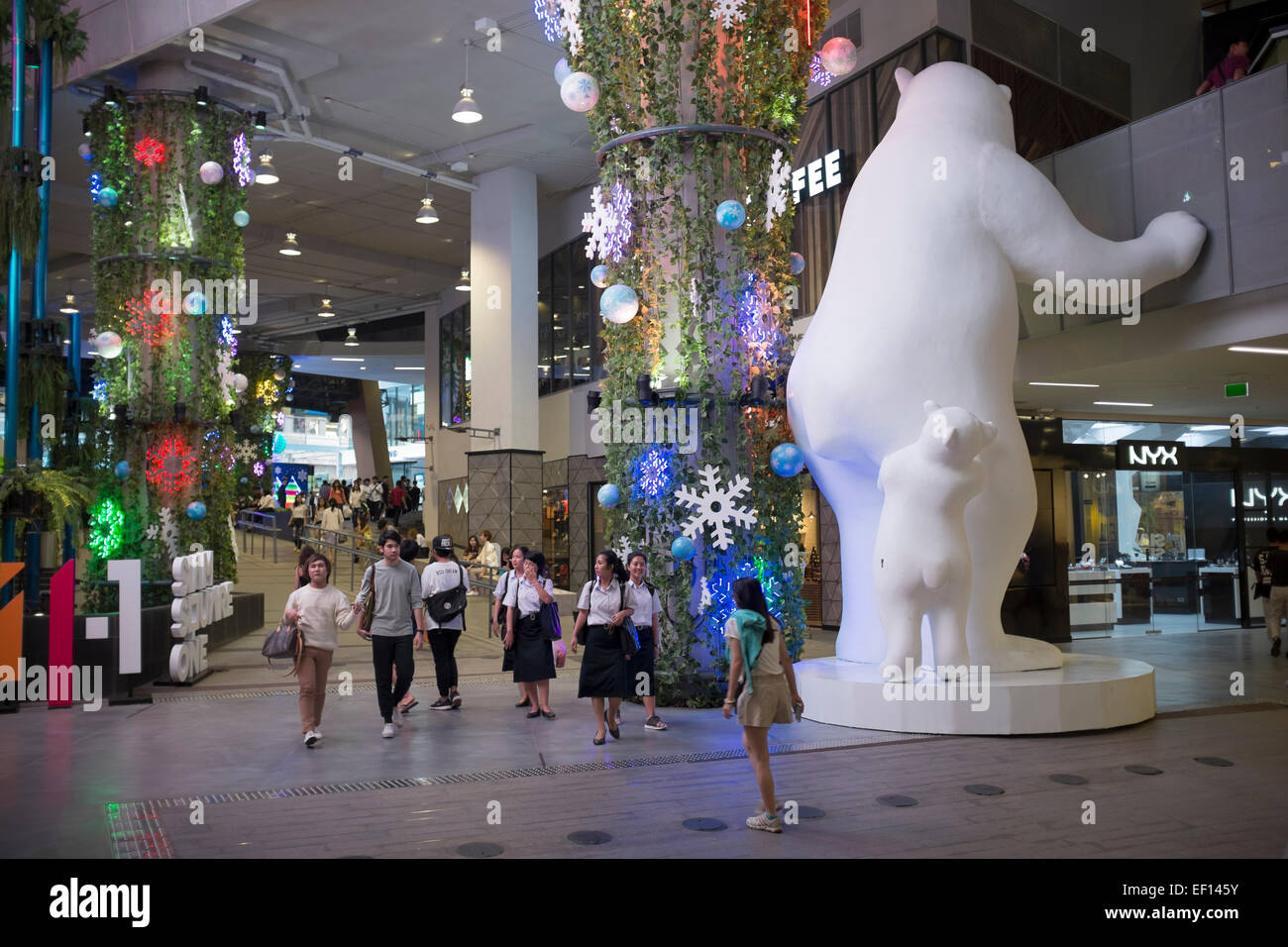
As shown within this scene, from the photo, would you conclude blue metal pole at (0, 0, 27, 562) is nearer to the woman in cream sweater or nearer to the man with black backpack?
the woman in cream sweater

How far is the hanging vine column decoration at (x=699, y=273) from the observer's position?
31.3 ft

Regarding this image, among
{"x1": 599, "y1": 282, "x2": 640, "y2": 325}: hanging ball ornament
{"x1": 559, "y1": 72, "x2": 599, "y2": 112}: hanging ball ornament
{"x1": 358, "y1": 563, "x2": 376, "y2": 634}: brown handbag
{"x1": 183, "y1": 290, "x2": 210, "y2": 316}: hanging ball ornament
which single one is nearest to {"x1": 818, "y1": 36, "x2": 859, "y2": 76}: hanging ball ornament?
{"x1": 559, "y1": 72, "x2": 599, "y2": 112}: hanging ball ornament

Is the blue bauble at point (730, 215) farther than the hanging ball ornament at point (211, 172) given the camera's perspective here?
No

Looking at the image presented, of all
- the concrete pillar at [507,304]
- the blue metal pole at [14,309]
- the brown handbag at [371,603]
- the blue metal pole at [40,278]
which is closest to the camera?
the brown handbag at [371,603]

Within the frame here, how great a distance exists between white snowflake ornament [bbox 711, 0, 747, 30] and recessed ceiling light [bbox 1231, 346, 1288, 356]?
206 inches

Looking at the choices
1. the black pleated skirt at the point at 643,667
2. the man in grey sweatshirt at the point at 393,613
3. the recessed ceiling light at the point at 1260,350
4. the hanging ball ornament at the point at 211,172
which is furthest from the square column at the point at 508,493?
the recessed ceiling light at the point at 1260,350

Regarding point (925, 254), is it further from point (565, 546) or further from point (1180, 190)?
point (565, 546)

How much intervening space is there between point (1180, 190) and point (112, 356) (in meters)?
12.3

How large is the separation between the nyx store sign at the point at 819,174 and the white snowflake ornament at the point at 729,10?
4989 mm

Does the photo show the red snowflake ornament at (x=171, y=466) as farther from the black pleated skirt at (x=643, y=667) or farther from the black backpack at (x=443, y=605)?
the black pleated skirt at (x=643, y=667)

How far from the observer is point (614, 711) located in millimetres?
8086

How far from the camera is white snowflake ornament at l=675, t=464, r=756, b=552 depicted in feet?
31.1
